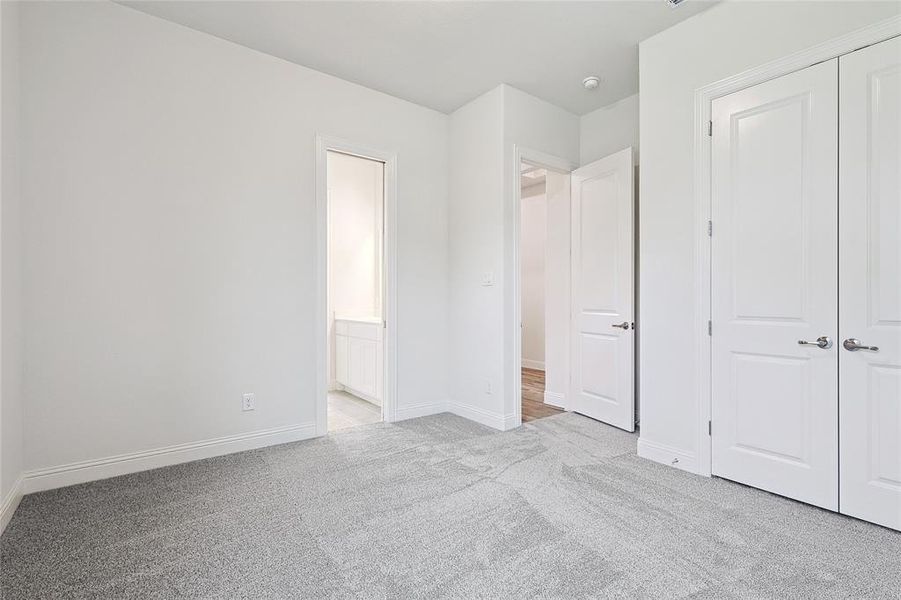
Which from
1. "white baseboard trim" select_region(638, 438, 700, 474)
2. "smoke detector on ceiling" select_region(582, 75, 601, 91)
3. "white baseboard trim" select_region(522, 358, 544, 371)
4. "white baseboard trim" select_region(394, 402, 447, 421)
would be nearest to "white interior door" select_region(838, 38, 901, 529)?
"white baseboard trim" select_region(638, 438, 700, 474)

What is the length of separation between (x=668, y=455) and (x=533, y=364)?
3901 mm

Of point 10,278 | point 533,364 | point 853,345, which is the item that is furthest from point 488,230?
point 533,364

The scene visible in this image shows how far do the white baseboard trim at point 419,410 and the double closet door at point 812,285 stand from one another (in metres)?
2.26

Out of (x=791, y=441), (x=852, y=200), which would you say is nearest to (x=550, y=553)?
(x=791, y=441)

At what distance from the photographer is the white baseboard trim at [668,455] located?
8.90ft

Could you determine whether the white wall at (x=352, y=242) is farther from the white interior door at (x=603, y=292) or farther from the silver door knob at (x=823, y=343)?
the silver door knob at (x=823, y=343)

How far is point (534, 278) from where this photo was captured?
6.80 m

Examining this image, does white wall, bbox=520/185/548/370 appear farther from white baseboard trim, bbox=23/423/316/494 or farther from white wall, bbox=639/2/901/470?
white baseboard trim, bbox=23/423/316/494

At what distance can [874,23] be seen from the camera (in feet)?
6.79

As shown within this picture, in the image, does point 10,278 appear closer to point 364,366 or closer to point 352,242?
point 364,366

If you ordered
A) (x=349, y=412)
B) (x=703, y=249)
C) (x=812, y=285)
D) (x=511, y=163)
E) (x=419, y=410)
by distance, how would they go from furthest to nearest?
(x=349, y=412), (x=419, y=410), (x=511, y=163), (x=703, y=249), (x=812, y=285)

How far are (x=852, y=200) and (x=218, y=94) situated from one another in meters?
3.80

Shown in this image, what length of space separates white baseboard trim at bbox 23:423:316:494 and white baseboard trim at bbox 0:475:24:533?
0.08 metres

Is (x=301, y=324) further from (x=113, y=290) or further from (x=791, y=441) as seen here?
(x=791, y=441)
